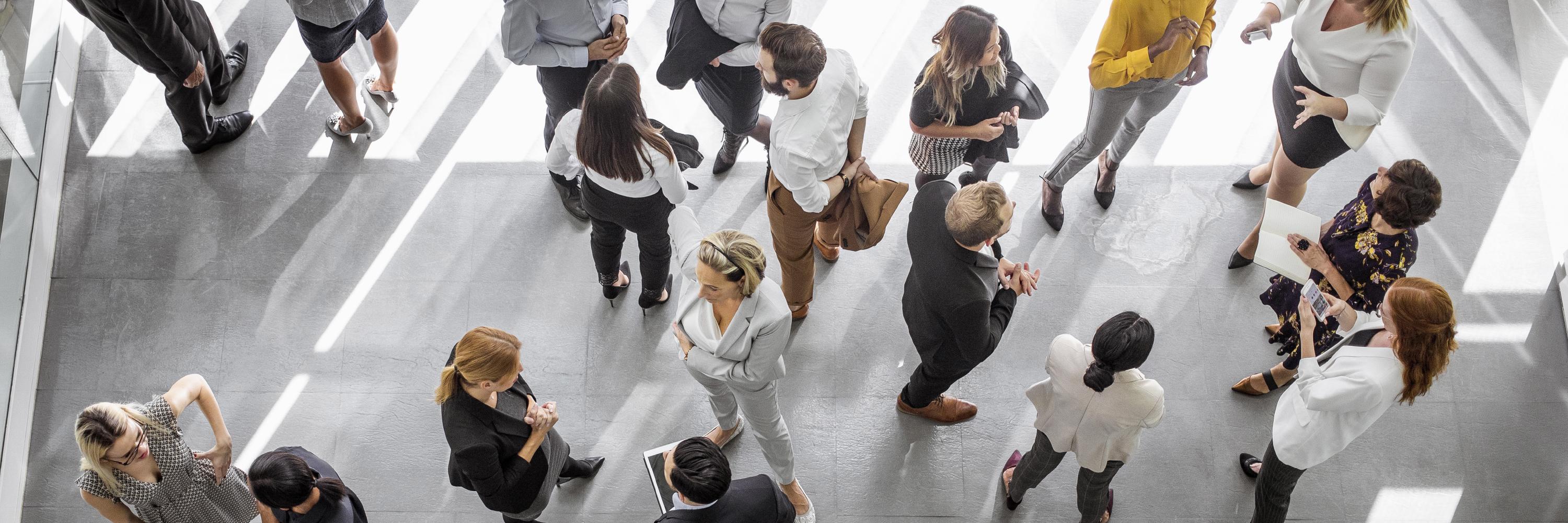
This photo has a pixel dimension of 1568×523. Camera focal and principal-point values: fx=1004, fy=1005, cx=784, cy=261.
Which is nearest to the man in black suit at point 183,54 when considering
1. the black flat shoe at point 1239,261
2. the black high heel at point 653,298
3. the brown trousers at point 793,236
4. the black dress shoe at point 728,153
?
the black high heel at point 653,298

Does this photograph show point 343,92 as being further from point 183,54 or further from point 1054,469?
point 1054,469

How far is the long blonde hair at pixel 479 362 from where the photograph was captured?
3.14 meters

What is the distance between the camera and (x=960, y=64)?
13.0ft

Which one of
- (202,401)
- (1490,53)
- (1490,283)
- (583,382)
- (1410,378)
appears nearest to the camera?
(1410,378)

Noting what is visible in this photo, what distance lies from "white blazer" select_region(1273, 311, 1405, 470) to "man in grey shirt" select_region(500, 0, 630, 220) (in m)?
2.87

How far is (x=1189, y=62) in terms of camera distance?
4438 millimetres

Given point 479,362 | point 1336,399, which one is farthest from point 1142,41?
point 479,362

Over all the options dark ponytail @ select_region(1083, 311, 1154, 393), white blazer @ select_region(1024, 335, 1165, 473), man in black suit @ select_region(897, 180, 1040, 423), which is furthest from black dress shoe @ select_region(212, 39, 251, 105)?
dark ponytail @ select_region(1083, 311, 1154, 393)

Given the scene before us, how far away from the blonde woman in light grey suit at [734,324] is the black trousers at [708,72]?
80 cm

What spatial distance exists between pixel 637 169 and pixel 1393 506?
11.7ft

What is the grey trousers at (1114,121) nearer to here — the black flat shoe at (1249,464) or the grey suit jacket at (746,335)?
the black flat shoe at (1249,464)

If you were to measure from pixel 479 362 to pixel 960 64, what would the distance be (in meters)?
2.13

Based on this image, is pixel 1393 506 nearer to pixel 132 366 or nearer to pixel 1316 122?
pixel 1316 122

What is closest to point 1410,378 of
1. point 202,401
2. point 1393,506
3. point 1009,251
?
point 1393,506
